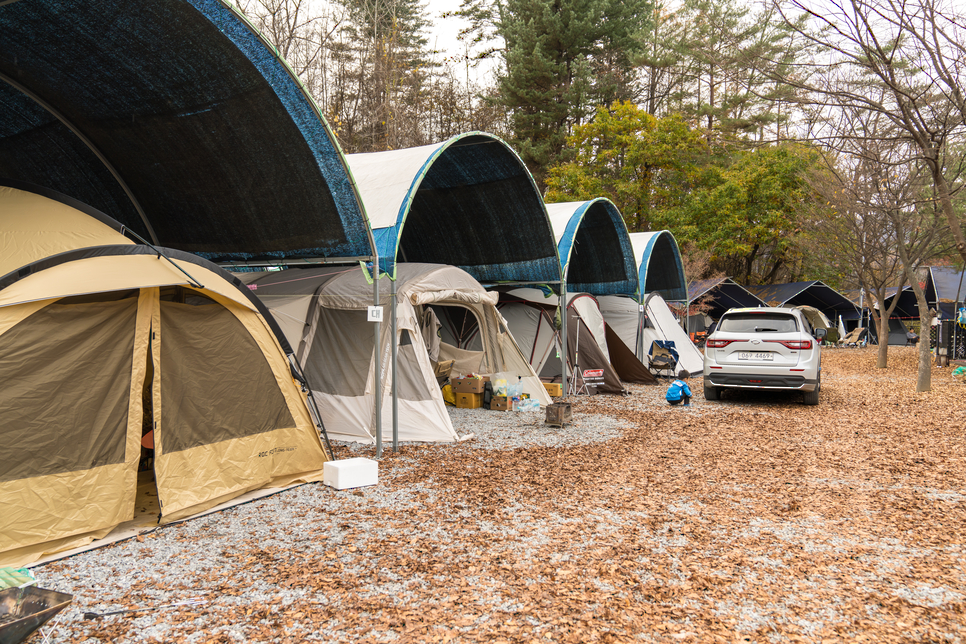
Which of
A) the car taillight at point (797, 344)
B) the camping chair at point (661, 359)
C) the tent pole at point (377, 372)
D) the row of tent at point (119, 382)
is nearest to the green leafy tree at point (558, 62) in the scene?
the camping chair at point (661, 359)

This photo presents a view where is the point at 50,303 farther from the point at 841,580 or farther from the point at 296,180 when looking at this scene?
the point at 841,580

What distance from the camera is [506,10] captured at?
28953 mm

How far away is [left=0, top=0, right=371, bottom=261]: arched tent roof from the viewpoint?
5691mm

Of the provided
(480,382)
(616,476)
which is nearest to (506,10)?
(480,382)

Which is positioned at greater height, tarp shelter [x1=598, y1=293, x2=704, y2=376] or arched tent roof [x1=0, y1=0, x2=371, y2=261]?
arched tent roof [x1=0, y1=0, x2=371, y2=261]

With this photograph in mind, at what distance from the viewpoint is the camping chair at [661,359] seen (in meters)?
14.1

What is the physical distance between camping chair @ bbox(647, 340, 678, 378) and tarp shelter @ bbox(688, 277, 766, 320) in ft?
39.2

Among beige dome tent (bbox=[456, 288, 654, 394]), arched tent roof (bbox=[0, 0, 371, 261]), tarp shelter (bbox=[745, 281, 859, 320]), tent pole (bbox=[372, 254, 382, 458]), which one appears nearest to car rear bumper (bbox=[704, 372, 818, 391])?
beige dome tent (bbox=[456, 288, 654, 394])

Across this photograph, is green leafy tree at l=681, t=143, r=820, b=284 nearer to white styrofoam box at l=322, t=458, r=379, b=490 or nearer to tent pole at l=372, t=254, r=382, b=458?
tent pole at l=372, t=254, r=382, b=458

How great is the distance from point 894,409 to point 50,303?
38.1ft

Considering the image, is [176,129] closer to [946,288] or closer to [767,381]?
[767,381]

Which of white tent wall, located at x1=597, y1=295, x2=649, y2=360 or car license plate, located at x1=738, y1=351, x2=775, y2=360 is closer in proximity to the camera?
car license plate, located at x1=738, y1=351, x2=775, y2=360

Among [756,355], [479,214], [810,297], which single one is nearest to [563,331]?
[479,214]

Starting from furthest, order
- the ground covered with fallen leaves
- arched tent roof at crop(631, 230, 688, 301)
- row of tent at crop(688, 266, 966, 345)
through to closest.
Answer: row of tent at crop(688, 266, 966, 345) < arched tent roof at crop(631, 230, 688, 301) < the ground covered with fallen leaves
